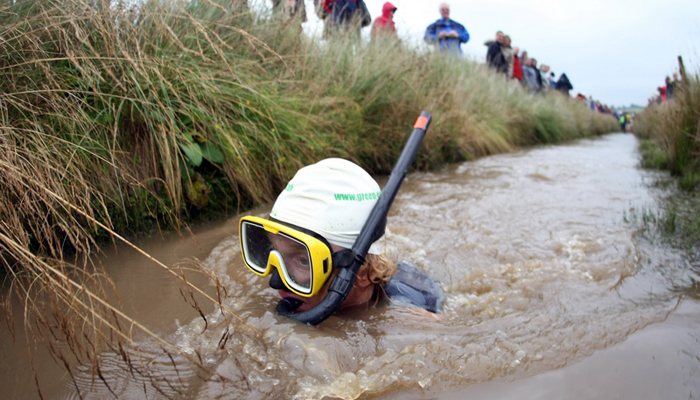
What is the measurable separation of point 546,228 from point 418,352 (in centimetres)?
260

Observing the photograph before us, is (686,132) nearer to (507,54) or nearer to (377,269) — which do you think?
(377,269)

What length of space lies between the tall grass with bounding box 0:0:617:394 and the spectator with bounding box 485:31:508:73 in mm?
8055

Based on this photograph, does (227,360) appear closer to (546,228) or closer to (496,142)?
(546,228)

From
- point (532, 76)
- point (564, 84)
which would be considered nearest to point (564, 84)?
point (564, 84)

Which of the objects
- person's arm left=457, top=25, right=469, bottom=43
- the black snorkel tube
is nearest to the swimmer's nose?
the black snorkel tube

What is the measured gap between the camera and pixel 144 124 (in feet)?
11.1

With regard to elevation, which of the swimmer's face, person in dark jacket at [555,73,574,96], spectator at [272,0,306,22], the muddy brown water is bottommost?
the muddy brown water

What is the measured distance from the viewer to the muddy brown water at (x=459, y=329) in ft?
5.84

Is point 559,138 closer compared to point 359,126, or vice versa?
point 359,126

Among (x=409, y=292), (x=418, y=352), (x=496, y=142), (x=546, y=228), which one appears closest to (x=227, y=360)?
(x=418, y=352)

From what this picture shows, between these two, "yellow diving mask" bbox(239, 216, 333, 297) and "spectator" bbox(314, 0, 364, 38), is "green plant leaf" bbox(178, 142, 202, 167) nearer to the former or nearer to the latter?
"yellow diving mask" bbox(239, 216, 333, 297)

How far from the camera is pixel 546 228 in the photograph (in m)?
4.25

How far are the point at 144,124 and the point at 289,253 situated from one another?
172 centimetres

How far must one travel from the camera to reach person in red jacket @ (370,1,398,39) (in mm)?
7285
